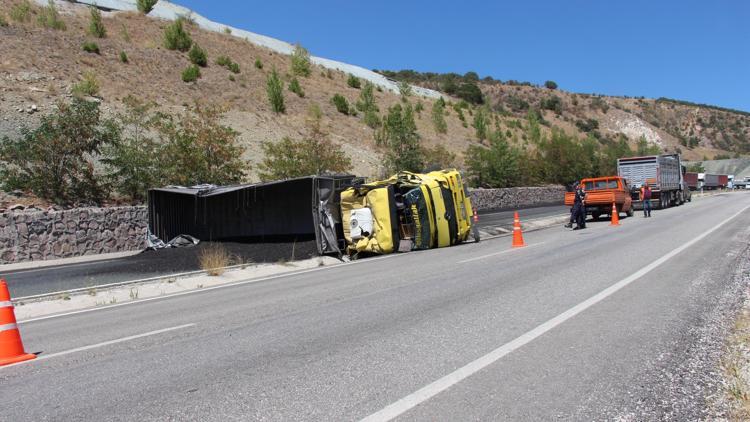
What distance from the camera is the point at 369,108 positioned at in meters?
49.8

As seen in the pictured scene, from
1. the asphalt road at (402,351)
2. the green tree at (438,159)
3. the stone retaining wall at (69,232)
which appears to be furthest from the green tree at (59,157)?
the green tree at (438,159)

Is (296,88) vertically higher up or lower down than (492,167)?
higher up

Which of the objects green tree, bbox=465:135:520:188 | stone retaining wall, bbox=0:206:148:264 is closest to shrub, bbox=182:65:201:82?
green tree, bbox=465:135:520:188

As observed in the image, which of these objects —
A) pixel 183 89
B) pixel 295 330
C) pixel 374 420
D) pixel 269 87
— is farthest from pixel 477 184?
pixel 374 420

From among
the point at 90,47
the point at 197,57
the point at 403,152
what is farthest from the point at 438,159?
the point at 90,47

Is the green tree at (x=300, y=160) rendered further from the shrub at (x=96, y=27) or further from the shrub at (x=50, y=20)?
the shrub at (x=50, y=20)

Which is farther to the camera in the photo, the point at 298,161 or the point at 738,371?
the point at 298,161

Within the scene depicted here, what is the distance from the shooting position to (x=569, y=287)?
913 centimetres

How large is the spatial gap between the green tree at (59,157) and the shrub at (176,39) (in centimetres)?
2713

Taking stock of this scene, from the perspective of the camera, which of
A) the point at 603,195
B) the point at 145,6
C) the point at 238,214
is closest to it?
the point at 238,214

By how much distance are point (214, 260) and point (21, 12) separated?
3535 centimetres

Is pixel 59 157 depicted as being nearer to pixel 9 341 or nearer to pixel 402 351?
pixel 9 341

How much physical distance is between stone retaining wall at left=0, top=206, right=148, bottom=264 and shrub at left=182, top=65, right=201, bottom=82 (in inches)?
932

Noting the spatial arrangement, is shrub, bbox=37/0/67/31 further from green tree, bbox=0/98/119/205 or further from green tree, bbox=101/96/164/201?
green tree, bbox=101/96/164/201
